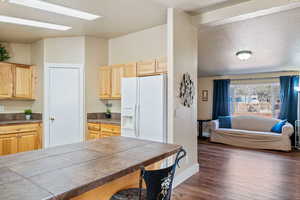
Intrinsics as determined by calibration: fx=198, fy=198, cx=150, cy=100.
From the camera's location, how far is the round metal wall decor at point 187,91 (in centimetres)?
311

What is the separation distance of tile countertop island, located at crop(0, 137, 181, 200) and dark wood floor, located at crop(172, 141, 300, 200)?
1.43 meters

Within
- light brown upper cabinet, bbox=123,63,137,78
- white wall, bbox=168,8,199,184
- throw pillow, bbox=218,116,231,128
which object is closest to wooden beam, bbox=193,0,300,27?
white wall, bbox=168,8,199,184

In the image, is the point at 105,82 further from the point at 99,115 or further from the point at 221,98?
the point at 221,98

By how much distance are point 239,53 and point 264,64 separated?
155 centimetres

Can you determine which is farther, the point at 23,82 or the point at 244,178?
the point at 23,82

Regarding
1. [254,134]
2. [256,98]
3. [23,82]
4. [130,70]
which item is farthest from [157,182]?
[256,98]

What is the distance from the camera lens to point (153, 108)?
9.72 ft

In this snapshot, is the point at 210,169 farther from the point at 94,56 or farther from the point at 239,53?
the point at 94,56

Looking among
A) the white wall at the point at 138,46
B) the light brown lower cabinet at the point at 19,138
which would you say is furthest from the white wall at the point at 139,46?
the light brown lower cabinet at the point at 19,138

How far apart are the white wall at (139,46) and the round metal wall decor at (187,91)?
727mm

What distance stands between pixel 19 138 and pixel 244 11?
14.5ft

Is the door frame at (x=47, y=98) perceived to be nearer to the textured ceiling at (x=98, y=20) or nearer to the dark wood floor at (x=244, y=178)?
the textured ceiling at (x=98, y=20)

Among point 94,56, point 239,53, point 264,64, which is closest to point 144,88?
point 94,56

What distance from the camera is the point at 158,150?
1.69 metres
